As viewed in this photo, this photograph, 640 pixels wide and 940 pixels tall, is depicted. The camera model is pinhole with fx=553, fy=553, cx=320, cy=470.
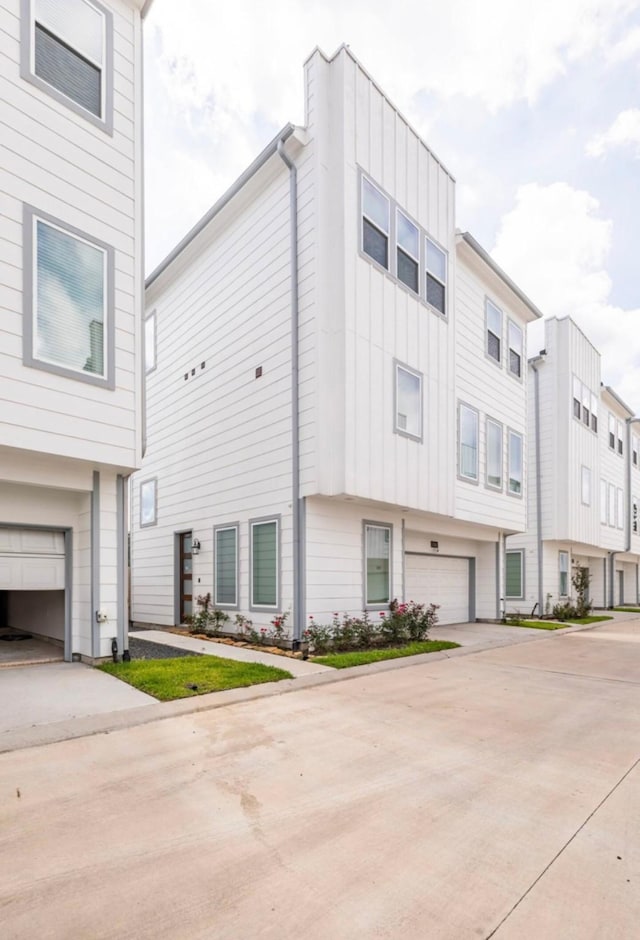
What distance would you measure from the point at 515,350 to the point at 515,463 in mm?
3170

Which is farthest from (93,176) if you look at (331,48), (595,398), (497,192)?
(595,398)

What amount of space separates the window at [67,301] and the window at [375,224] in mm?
4242

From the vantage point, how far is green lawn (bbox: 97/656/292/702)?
580 cm

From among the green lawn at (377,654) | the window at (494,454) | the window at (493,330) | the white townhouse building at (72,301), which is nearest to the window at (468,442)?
the window at (494,454)

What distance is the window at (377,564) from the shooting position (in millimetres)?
9938

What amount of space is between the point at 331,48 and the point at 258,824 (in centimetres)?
1074

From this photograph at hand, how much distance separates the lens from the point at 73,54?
6.88 metres

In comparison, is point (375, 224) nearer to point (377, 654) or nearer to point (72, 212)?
point (72, 212)

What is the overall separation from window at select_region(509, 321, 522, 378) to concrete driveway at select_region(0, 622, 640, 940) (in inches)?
451

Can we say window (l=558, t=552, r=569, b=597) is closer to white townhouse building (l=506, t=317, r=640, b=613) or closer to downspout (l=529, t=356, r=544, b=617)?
white townhouse building (l=506, t=317, r=640, b=613)

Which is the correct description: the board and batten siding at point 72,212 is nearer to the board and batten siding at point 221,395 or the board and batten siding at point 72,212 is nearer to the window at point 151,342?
the board and batten siding at point 221,395

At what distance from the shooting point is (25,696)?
217 inches

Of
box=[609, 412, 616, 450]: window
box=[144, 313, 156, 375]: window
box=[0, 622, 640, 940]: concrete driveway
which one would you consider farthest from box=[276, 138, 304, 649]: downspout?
box=[609, 412, 616, 450]: window

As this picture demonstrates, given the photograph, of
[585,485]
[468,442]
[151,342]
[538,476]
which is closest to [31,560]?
[151,342]
